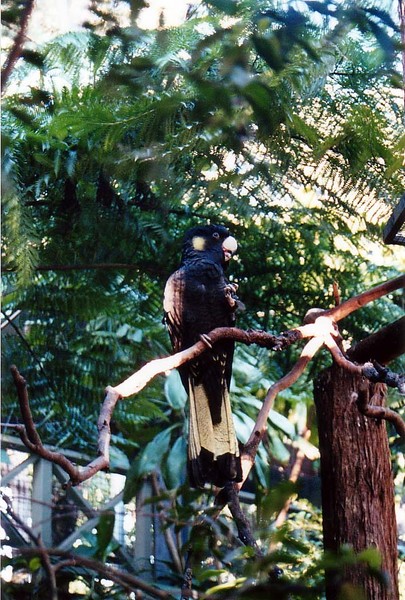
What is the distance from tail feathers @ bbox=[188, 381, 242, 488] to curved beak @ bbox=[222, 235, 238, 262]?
21cm

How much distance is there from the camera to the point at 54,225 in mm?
1169

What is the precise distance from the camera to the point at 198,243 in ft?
3.90

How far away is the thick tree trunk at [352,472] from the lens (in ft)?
3.20

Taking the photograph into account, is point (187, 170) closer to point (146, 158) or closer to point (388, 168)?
point (146, 158)

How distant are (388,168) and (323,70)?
0.20 metres

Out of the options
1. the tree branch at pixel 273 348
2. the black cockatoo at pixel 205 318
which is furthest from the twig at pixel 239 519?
the black cockatoo at pixel 205 318

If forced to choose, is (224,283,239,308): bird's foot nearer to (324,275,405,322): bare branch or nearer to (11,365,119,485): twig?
(324,275,405,322): bare branch

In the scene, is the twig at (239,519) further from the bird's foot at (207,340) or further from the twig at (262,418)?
the bird's foot at (207,340)

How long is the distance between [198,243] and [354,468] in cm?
42

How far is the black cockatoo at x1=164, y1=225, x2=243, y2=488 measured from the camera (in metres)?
1.08

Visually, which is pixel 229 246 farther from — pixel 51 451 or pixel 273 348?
pixel 51 451

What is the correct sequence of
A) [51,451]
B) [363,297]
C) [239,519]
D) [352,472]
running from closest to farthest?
1. [51,451]
2. [239,519]
3. [352,472]
4. [363,297]

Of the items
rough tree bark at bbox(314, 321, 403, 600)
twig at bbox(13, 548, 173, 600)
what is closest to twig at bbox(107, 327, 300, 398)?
rough tree bark at bbox(314, 321, 403, 600)

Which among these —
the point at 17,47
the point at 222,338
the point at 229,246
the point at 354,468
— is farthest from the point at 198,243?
the point at 17,47
